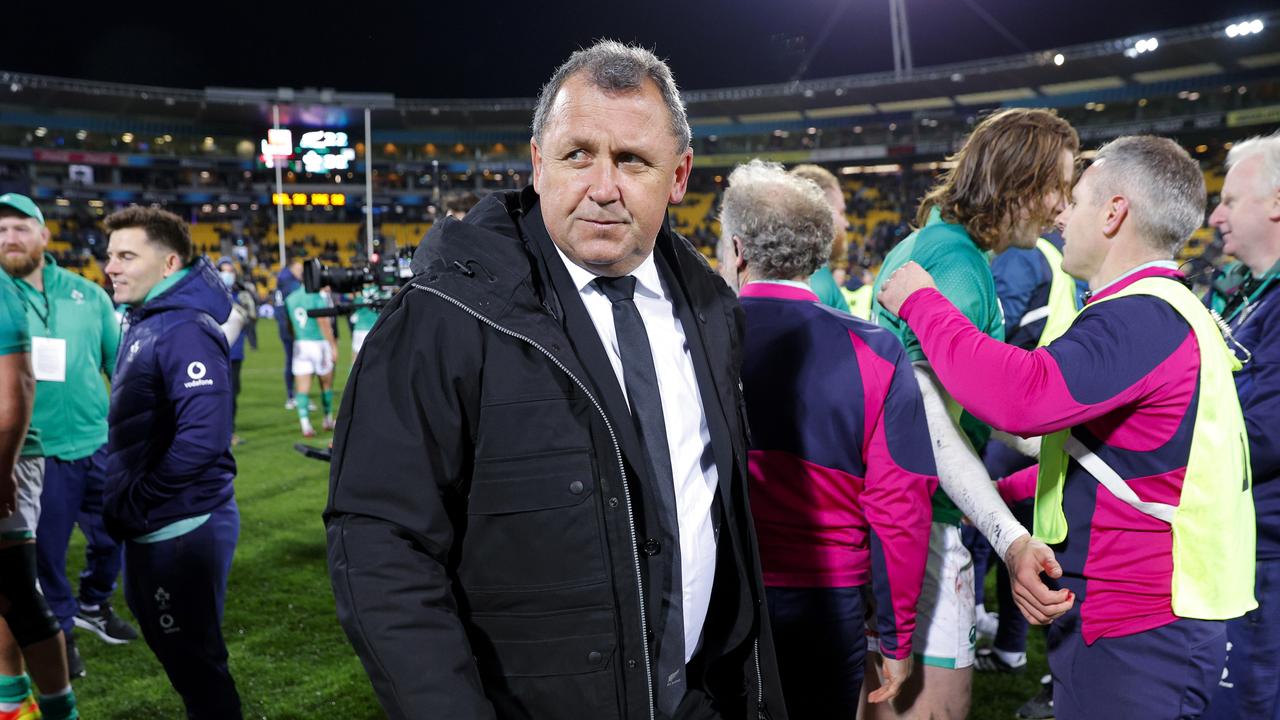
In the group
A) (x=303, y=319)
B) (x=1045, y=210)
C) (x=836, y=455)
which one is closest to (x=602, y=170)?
(x=836, y=455)

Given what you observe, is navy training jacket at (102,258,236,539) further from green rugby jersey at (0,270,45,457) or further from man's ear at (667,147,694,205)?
man's ear at (667,147,694,205)

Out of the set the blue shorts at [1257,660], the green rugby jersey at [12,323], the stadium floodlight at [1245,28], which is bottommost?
the blue shorts at [1257,660]

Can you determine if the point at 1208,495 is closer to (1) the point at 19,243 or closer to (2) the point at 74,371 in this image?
(1) the point at 19,243

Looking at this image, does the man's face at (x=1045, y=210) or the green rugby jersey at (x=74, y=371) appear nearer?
the man's face at (x=1045, y=210)

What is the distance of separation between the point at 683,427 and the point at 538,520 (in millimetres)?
374

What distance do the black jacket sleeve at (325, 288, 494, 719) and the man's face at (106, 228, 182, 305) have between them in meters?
2.38

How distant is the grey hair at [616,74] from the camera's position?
1.49 metres

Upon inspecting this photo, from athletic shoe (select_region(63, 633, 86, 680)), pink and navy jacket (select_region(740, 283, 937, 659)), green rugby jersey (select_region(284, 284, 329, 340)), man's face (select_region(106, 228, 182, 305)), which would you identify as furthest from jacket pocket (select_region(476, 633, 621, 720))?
green rugby jersey (select_region(284, 284, 329, 340))

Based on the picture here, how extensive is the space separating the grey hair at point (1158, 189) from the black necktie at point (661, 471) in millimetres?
1365

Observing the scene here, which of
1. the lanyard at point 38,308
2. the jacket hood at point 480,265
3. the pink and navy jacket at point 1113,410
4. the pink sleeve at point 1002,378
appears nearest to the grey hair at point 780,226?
the pink sleeve at point 1002,378

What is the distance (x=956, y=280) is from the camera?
258 centimetres

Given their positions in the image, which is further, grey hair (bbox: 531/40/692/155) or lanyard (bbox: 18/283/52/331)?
lanyard (bbox: 18/283/52/331)

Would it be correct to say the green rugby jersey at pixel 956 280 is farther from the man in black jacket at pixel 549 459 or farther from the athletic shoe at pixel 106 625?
the athletic shoe at pixel 106 625

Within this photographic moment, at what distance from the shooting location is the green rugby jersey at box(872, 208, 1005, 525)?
2574mm
